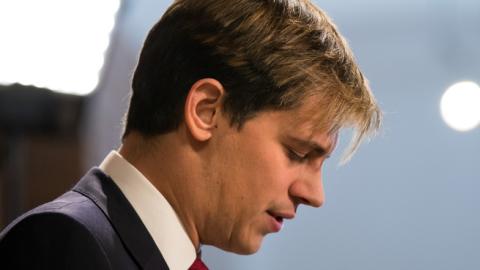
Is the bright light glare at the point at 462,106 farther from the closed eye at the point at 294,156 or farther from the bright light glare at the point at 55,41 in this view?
the closed eye at the point at 294,156

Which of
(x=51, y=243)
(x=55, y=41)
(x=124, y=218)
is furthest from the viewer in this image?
(x=55, y=41)

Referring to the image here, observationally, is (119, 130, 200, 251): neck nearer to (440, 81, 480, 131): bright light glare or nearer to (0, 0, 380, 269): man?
(0, 0, 380, 269): man

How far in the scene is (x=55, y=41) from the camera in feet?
5.19

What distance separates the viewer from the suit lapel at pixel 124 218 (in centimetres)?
76

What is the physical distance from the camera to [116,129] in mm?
2049

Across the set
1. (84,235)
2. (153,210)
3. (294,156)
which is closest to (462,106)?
(294,156)

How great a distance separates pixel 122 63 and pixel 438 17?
79 cm

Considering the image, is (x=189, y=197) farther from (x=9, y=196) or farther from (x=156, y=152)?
(x=9, y=196)

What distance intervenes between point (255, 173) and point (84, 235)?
Result: 204mm

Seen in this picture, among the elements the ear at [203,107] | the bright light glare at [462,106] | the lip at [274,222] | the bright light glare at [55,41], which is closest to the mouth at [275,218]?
the lip at [274,222]

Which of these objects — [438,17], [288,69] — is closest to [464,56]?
[438,17]

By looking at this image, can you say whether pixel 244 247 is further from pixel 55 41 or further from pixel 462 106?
pixel 462 106

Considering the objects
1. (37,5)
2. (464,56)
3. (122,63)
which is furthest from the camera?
(122,63)

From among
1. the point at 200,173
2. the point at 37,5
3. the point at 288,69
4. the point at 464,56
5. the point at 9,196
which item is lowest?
the point at 9,196
